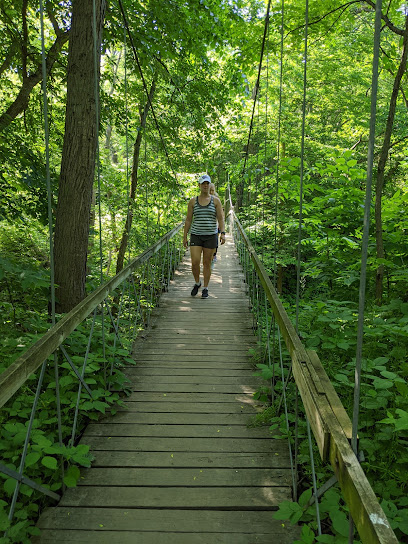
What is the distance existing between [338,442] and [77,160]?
2617 mm

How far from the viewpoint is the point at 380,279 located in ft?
12.0

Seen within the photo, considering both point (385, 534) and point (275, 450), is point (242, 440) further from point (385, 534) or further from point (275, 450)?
point (385, 534)

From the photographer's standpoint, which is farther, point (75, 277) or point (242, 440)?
point (75, 277)

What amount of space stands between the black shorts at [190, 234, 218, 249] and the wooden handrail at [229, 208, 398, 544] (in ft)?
9.53

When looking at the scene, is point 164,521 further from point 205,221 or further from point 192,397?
point 205,221

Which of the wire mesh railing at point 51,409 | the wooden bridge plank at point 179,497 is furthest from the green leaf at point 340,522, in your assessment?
the wire mesh railing at point 51,409

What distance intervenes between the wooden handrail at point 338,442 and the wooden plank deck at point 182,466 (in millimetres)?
584

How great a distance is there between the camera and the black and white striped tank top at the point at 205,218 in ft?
15.6

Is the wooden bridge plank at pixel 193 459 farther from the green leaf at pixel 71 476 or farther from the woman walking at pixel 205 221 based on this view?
the woman walking at pixel 205 221

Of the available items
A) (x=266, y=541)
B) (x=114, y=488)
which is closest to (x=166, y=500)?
(x=114, y=488)

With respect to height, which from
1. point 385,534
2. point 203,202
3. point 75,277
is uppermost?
point 203,202

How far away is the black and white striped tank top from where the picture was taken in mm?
4750

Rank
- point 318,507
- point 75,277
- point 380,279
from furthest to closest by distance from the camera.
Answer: point 380,279 → point 75,277 → point 318,507

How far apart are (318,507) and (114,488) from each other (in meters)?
0.89
